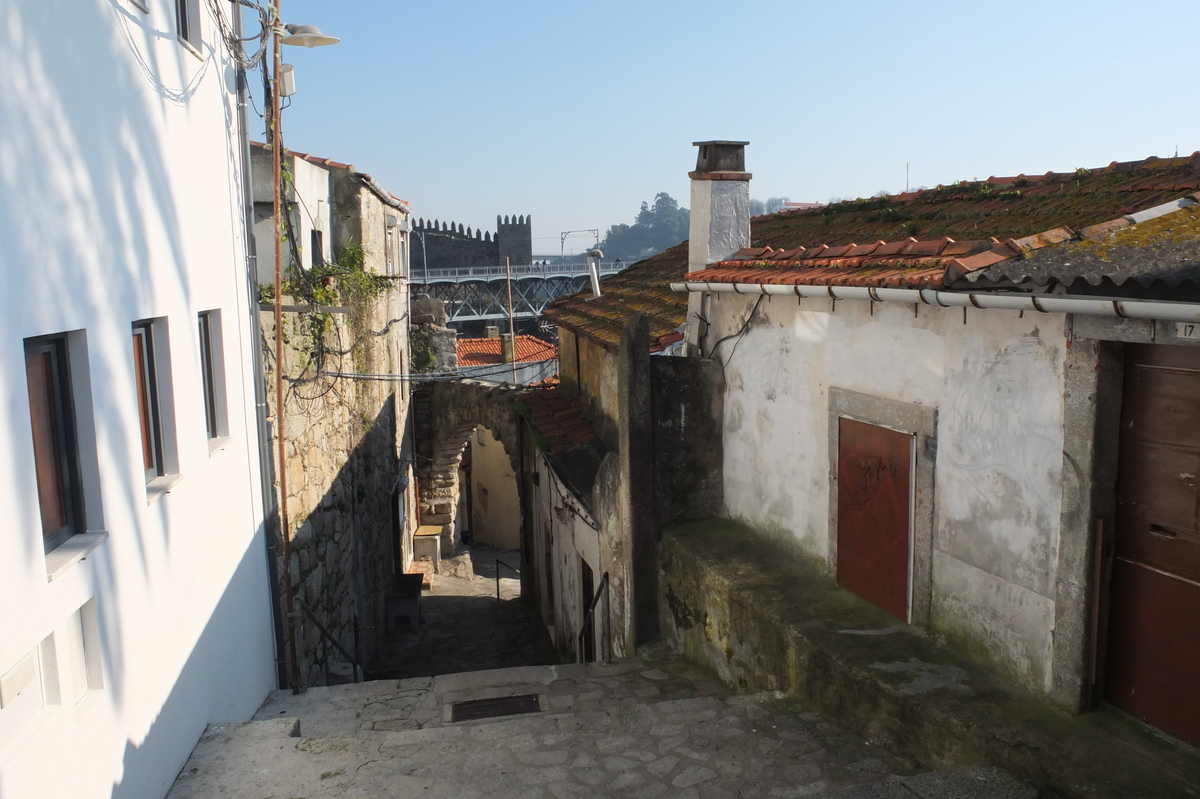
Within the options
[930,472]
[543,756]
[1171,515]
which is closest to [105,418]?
[543,756]

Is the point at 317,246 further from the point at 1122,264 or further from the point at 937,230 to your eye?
the point at 1122,264

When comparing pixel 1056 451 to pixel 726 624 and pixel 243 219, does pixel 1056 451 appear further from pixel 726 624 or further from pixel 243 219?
pixel 243 219

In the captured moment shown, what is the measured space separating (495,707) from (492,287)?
50.5 meters

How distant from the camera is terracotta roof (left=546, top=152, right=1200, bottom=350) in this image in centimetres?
476

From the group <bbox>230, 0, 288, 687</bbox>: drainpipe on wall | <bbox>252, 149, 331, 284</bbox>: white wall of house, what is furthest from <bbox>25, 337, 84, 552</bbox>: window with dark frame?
<bbox>252, 149, 331, 284</bbox>: white wall of house

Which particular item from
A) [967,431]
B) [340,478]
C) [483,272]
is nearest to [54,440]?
[967,431]

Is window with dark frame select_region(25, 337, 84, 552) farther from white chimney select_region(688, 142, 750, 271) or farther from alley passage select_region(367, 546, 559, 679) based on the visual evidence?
alley passage select_region(367, 546, 559, 679)

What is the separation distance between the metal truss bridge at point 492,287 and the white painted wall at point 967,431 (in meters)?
41.6

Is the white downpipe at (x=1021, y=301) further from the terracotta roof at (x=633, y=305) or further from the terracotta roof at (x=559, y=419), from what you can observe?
the terracotta roof at (x=559, y=419)

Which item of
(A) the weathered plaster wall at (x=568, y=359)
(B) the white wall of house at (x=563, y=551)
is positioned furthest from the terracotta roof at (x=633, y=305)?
(B) the white wall of house at (x=563, y=551)

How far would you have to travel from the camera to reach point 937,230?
6492mm

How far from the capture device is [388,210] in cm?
1703

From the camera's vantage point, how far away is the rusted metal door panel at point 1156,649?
3.89 m

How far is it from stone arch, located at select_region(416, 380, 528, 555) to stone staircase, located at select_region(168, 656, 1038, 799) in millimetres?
9595
